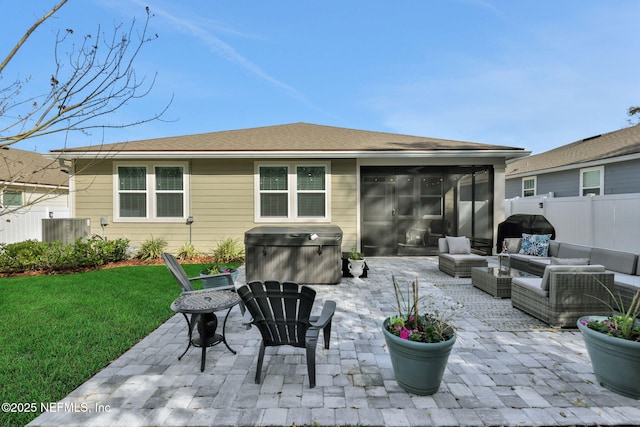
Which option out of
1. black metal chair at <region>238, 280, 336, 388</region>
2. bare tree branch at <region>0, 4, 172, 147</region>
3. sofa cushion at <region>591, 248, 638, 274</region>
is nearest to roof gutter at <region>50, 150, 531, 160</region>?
sofa cushion at <region>591, 248, 638, 274</region>

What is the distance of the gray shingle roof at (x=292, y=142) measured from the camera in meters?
8.47

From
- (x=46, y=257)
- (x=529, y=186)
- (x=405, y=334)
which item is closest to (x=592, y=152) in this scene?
(x=529, y=186)

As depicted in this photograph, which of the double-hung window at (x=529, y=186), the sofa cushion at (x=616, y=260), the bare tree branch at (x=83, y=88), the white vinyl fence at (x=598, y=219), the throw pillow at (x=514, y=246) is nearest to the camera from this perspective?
the bare tree branch at (x=83, y=88)

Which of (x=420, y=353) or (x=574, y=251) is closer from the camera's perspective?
(x=420, y=353)

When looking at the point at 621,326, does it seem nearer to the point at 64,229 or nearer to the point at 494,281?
the point at 494,281

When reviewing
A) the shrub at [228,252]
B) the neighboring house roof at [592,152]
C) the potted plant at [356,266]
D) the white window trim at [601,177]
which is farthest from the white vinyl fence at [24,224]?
the white window trim at [601,177]

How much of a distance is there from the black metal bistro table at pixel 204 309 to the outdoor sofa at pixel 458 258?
5111 mm

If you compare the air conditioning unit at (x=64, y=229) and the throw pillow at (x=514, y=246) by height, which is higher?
the air conditioning unit at (x=64, y=229)

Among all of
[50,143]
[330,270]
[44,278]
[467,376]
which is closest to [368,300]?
[330,270]

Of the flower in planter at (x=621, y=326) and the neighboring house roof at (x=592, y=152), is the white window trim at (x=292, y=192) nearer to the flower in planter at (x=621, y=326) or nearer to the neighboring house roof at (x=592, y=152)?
the neighboring house roof at (x=592, y=152)

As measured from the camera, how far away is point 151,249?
8.35 metres

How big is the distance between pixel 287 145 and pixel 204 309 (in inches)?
265

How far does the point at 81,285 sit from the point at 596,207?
42.7ft

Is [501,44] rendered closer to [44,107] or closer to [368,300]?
[368,300]
